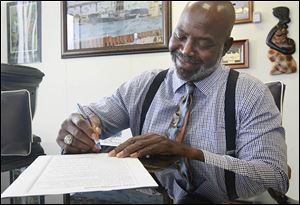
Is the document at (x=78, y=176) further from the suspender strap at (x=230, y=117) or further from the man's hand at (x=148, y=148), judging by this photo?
the suspender strap at (x=230, y=117)

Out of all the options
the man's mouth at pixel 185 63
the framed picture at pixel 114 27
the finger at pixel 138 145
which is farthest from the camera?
the framed picture at pixel 114 27

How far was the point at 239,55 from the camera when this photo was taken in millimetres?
1725

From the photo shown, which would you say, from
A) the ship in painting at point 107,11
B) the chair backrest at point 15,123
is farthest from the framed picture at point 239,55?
the chair backrest at point 15,123

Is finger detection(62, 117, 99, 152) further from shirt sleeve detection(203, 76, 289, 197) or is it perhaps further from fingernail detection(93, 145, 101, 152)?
shirt sleeve detection(203, 76, 289, 197)

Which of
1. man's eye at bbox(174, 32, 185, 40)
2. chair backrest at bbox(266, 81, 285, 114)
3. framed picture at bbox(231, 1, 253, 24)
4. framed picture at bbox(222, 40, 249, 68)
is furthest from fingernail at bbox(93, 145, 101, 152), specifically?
framed picture at bbox(231, 1, 253, 24)

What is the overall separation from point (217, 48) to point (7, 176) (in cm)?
77

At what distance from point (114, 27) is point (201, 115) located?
123 centimetres

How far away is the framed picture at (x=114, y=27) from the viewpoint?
1919mm

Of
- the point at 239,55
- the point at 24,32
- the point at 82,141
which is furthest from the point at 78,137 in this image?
the point at 24,32

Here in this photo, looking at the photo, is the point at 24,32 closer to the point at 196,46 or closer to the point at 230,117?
the point at 196,46

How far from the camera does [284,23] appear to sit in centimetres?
161

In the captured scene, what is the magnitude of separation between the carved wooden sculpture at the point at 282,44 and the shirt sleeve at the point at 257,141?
703 mm

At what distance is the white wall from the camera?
1.65 m

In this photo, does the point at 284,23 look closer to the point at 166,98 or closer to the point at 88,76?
the point at 166,98
